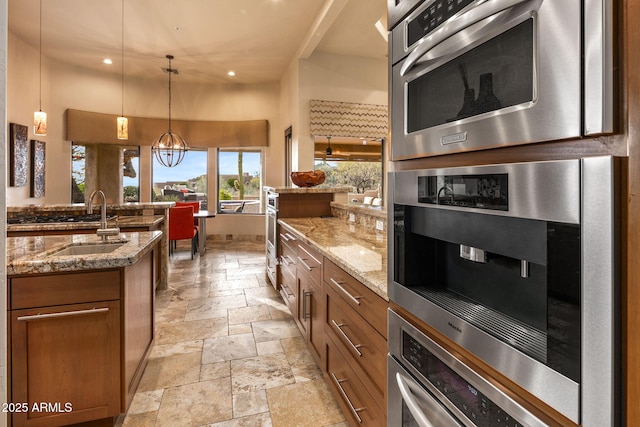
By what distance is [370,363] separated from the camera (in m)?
1.39

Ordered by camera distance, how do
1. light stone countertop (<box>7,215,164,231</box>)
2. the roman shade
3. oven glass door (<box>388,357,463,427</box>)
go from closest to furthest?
oven glass door (<box>388,357,463,427</box>)
light stone countertop (<box>7,215,164,231</box>)
the roman shade

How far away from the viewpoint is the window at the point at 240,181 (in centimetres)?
760

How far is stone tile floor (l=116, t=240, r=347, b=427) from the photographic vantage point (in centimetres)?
190

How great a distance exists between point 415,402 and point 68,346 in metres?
1.60

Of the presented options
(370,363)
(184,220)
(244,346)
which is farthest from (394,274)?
(184,220)

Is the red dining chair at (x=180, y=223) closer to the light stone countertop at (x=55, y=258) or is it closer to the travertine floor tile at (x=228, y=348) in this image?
the travertine floor tile at (x=228, y=348)

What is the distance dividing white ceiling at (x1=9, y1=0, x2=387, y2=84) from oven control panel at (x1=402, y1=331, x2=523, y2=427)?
152 inches

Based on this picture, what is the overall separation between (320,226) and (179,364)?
156cm

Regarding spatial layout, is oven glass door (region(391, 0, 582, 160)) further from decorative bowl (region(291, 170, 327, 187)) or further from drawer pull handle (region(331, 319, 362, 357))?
decorative bowl (region(291, 170, 327, 187))

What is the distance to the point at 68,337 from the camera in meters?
1.62

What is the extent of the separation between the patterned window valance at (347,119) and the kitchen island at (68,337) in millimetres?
4242

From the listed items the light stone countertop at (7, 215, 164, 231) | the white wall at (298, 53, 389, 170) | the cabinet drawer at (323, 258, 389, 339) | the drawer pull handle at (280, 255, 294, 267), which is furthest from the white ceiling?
the cabinet drawer at (323, 258, 389, 339)

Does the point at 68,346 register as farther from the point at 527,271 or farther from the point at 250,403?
the point at 527,271

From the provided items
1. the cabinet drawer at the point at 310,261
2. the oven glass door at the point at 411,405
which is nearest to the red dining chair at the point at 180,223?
the cabinet drawer at the point at 310,261
